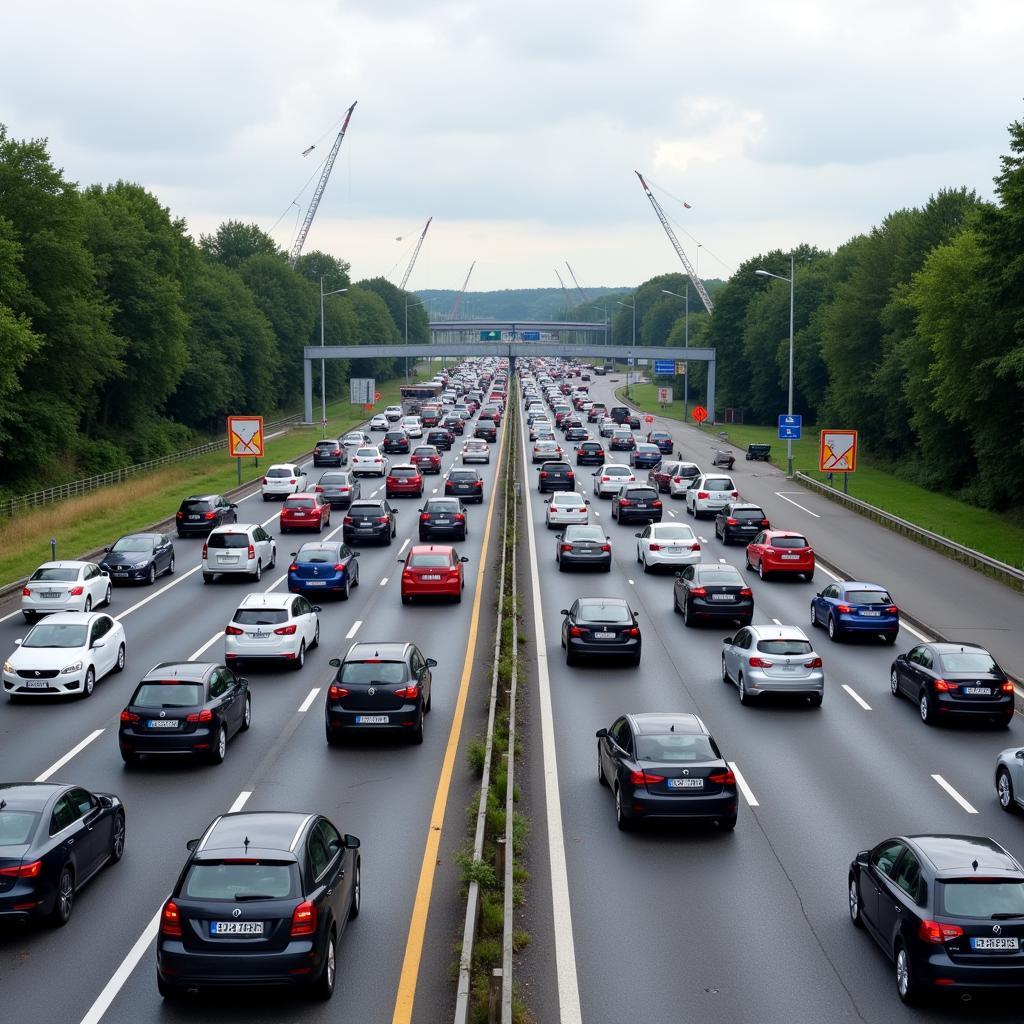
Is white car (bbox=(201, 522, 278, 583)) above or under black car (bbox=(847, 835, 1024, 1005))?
under

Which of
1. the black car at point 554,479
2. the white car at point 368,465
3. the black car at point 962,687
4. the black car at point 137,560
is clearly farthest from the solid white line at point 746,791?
the white car at point 368,465

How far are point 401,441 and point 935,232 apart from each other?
110 feet

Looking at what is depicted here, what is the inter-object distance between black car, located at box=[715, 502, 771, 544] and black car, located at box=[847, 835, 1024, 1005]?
33442mm

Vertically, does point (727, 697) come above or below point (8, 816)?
below

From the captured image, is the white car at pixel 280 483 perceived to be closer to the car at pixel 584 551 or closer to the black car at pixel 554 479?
the black car at pixel 554 479

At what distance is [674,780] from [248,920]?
6781 millimetres

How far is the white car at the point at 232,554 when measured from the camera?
39375mm

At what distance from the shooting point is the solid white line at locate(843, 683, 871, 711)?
25.3 meters

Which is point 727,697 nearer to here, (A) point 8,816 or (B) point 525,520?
(A) point 8,816

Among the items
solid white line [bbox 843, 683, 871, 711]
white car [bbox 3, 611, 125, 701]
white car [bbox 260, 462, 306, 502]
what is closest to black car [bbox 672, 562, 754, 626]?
solid white line [bbox 843, 683, 871, 711]

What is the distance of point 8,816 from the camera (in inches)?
565

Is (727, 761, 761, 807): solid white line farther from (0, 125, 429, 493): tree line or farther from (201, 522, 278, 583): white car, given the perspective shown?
(0, 125, 429, 493): tree line

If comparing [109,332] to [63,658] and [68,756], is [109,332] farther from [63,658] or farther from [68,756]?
[68,756]

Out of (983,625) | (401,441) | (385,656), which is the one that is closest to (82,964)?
(385,656)
